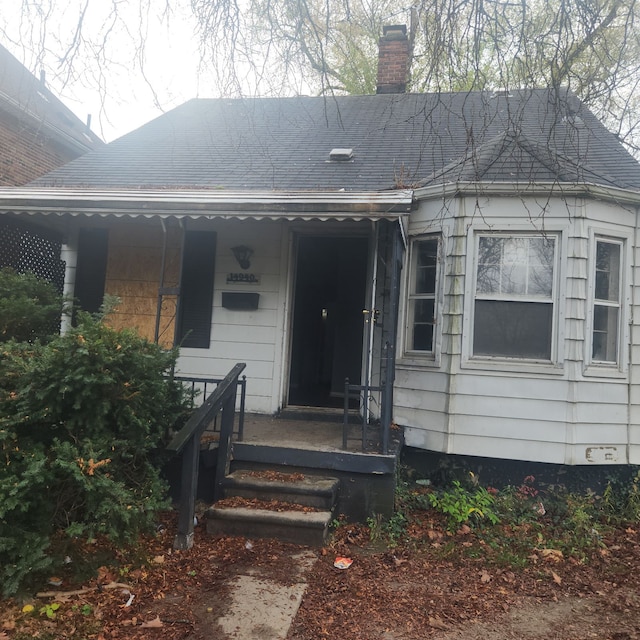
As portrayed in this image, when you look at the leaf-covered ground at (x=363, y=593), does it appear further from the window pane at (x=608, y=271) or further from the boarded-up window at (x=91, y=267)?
the boarded-up window at (x=91, y=267)

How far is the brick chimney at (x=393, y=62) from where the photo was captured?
32.3 feet

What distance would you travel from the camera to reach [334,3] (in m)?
3.56

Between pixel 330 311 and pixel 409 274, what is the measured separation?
6.12 ft

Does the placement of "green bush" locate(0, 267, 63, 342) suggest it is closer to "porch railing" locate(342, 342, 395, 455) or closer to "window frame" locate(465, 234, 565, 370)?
"porch railing" locate(342, 342, 395, 455)

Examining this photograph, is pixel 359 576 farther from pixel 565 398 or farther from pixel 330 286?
pixel 330 286

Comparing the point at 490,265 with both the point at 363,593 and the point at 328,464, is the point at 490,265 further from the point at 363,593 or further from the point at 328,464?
the point at 363,593

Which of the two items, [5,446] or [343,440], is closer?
[5,446]

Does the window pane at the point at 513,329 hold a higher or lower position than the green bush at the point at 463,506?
higher

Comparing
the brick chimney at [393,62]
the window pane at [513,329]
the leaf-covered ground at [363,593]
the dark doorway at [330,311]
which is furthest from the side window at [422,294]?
the brick chimney at [393,62]

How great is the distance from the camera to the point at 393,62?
9.85 metres

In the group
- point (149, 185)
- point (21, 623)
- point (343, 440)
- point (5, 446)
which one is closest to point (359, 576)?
point (343, 440)

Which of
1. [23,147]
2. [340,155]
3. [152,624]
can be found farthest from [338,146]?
→ [23,147]

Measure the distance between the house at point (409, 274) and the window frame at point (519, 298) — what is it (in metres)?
0.01

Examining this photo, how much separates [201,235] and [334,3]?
367 cm
